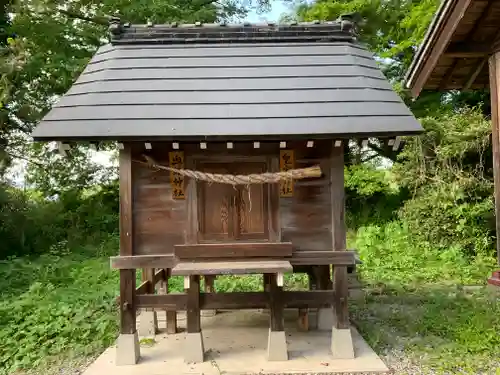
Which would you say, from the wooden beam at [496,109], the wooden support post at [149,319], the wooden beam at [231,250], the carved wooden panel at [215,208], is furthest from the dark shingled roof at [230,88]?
the wooden support post at [149,319]

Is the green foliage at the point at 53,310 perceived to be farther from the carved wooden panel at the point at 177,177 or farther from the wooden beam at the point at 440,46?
the wooden beam at the point at 440,46

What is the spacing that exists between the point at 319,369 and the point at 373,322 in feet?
7.18

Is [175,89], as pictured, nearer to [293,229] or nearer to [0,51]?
[293,229]

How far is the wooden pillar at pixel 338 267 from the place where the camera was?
546 centimetres

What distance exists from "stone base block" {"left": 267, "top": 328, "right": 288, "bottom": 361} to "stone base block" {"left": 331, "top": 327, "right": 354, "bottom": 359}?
→ 2.14 feet

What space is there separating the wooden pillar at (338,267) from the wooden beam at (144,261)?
2104 mm

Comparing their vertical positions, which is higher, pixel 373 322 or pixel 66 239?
pixel 66 239

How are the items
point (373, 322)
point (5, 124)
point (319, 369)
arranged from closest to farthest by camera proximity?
point (319, 369), point (373, 322), point (5, 124)

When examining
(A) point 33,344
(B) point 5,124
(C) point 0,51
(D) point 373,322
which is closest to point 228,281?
(D) point 373,322

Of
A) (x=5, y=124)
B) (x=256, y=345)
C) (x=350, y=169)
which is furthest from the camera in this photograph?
(x=350, y=169)

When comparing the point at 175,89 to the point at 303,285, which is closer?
the point at 175,89

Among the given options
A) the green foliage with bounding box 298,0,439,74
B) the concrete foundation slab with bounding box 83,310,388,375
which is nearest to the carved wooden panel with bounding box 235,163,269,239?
the concrete foundation slab with bounding box 83,310,388,375

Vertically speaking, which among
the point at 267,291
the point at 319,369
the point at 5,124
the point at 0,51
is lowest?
the point at 319,369

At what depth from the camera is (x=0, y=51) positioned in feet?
30.2
